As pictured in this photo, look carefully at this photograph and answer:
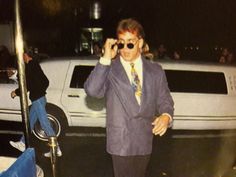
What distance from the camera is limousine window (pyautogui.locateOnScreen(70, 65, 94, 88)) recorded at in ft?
28.2

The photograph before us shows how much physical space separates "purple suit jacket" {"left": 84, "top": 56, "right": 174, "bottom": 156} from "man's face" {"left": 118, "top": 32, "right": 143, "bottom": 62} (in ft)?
0.31

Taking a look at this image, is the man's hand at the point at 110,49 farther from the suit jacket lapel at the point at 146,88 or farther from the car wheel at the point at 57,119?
the car wheel at the point at 57,119

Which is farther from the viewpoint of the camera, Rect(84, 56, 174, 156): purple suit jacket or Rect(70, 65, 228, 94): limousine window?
Rect(70, 65, 228, 94): limousine window

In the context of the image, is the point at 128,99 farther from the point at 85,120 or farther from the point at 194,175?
the point at 85,120

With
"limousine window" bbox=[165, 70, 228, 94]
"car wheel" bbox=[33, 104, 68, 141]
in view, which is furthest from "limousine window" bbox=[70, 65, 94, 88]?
"limousine window" bbox=[165, 70, 228, 94]

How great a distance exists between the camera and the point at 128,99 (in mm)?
3430

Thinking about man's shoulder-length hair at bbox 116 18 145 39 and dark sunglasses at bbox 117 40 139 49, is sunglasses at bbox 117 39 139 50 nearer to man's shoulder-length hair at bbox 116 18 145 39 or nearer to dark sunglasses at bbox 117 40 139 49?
dark sunglasses at bbox 117 40 139 49

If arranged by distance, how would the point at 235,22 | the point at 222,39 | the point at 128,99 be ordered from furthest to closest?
the point at 235,22
the point at 222,39
the point at 128,99

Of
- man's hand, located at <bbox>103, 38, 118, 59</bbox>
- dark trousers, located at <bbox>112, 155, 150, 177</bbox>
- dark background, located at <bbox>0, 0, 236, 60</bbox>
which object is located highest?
man's hand, located at <bbox>103, 38, 118, 59</bbox>

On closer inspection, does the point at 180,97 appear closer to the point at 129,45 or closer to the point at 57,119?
the point at 57,119

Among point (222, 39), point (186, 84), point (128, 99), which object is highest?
point (128, 99)

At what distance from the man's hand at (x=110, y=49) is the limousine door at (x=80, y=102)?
16.6 ft

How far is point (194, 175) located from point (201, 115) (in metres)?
2.20

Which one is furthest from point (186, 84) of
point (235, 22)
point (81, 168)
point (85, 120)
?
point (235, 22)
